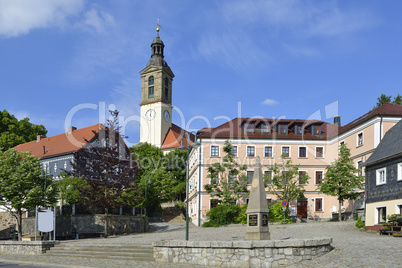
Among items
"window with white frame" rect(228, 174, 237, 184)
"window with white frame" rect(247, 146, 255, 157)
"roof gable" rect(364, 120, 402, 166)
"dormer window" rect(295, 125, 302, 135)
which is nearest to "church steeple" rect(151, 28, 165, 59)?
"window with white frame" rect(247, 146, 255, 157)

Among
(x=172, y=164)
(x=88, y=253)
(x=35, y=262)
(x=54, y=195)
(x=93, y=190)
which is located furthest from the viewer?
(x=172, y=164)

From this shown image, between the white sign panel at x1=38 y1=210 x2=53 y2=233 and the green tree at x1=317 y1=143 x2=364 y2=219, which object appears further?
the green tree at x1=317 y1=143 x2=364 y2=219

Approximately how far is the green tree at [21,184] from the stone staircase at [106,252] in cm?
1130

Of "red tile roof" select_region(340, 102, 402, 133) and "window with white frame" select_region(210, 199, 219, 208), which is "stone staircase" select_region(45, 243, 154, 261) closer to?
"window with white frame" select_region(210, 199, 219, 208)

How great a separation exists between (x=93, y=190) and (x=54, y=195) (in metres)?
4.28

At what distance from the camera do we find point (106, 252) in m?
20.0

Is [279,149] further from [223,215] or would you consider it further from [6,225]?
[6,225]

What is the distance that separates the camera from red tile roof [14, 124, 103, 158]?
59.7m

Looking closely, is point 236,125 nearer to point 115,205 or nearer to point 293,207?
point 293,207

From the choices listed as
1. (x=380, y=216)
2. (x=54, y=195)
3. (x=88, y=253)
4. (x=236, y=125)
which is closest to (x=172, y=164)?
(x=236, y=125)

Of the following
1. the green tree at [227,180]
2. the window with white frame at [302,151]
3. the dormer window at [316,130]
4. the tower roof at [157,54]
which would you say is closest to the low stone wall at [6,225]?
the green tree at [227,180]

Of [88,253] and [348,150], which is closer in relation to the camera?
[88,253]

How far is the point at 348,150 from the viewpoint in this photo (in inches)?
1582

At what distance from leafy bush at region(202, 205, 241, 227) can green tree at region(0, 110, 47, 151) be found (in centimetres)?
3466
